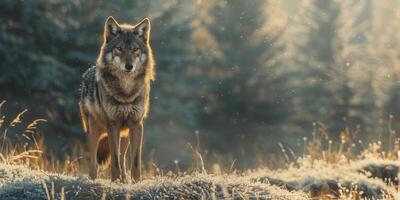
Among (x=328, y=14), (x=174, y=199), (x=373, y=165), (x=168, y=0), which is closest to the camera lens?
(x=174, y=199)

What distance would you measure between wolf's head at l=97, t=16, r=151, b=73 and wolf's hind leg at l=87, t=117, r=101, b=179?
0.95 metres

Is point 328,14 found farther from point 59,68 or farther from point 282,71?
point 59,68

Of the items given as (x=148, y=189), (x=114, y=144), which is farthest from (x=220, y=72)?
(x=148, y=189)

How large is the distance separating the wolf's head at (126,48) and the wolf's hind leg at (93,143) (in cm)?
95

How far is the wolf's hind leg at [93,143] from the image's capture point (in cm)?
981

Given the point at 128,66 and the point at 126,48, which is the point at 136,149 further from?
the point at 126,48

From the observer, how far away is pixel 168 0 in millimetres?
23484

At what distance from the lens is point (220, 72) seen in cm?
2842

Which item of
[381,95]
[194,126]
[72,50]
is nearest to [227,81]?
[194,126]

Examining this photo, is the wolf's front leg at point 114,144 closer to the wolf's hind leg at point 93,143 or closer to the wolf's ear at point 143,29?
the wolf's hind leg at point 93,143

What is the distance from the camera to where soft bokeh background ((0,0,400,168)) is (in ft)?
68.9

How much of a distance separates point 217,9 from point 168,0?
6714mm

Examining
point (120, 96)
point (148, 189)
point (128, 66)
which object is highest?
point (128, 66)

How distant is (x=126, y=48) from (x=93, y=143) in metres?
1.52
